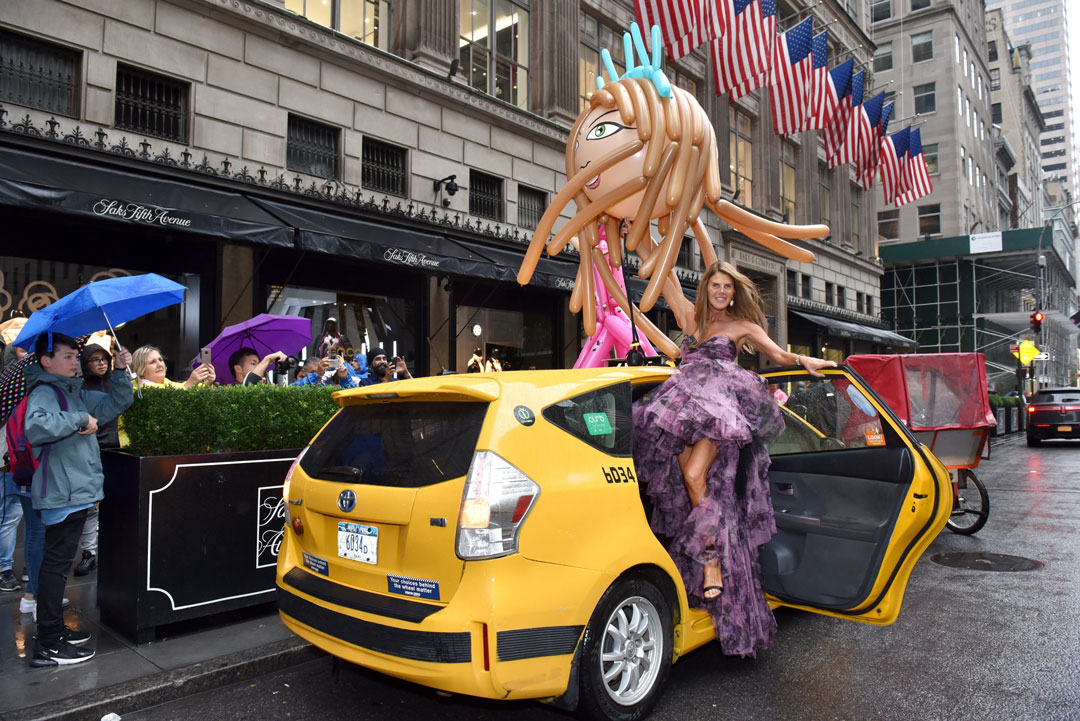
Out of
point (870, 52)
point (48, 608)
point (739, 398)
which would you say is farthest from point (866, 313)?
point (48, 608)

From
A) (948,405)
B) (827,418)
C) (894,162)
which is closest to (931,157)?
(894,162)

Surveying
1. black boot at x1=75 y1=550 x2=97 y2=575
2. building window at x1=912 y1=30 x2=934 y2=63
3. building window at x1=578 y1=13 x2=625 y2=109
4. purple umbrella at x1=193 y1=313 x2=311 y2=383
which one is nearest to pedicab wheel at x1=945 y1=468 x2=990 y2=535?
purple umbrella at x1=193 y1=313 x2=311 y2=383

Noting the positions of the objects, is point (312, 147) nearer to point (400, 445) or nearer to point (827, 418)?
point (827, 418)

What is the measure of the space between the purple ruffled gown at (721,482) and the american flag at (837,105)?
611 inches

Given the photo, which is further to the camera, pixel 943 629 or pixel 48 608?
pixel 943 629

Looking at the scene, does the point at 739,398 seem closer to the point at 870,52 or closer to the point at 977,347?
the point at 870,52

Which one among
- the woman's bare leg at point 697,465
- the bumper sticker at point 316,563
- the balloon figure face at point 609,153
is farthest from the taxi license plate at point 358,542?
the balloon figure face at point 609,153

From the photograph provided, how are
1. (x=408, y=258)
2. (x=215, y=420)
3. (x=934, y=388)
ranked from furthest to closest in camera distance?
(x=408, y=258)
(x=934, y=388)
(x=215, y=420)

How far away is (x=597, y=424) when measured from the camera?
340 cm

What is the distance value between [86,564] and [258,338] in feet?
9.82

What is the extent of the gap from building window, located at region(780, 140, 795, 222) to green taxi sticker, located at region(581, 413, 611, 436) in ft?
86.1

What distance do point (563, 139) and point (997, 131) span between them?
57012 millimetres

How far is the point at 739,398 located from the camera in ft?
13.0

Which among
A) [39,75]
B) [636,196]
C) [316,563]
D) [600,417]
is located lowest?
[316,563]
